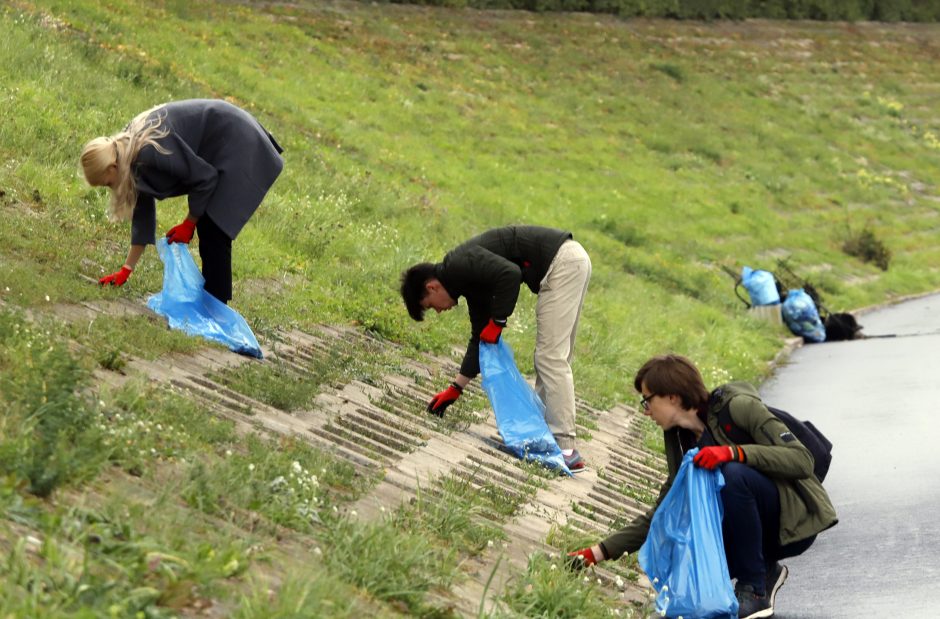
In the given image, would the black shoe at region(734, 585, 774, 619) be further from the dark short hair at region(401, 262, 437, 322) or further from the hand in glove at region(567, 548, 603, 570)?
the dark short hair at region(401, 262, 437, 322)

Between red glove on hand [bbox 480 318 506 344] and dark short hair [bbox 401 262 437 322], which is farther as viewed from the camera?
red glove on hand [bbox 480 318 506 344]

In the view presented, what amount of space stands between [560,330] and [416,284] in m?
0.97

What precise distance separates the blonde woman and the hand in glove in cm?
318

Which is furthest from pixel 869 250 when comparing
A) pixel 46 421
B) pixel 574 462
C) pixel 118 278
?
pixel 46 421

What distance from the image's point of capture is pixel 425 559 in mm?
4707

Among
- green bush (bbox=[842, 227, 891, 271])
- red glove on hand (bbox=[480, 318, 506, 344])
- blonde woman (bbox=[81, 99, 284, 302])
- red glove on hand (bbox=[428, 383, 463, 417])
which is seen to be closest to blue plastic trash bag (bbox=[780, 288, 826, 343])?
green bush (bbox=[842, 227, 891, 271])

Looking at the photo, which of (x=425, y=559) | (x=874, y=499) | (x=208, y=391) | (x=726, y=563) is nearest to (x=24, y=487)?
(x=425, y=559)

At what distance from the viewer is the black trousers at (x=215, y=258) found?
7.75 metres

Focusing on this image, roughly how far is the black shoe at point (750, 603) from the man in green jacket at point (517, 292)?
7.37 feet

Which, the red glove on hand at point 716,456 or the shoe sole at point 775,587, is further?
the shoe sole at point 775,587

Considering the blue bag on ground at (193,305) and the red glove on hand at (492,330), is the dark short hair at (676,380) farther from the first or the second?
the blue bag on ground at (193,305)

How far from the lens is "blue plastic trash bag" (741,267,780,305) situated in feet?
59.1

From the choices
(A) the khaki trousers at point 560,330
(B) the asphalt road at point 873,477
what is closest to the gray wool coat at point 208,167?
(A) the khaki trousers at point 560,330

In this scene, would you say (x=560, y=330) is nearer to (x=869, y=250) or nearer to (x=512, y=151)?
(x=512, y=151)
